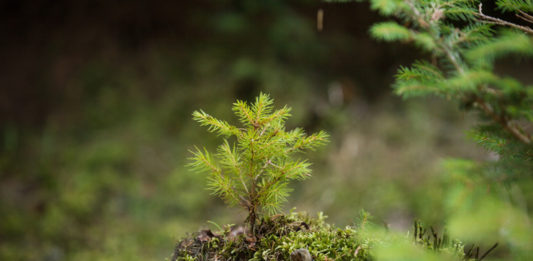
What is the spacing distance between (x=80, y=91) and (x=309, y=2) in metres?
3.95

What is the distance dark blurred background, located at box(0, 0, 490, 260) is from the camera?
4.28 meters

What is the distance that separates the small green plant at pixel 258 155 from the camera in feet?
4.20

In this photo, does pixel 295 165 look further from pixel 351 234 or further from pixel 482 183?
pixel 482 183

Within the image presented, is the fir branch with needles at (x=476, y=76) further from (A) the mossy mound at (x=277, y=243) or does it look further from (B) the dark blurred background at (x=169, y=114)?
(B) the dark blurred background at (x=169, y=114)

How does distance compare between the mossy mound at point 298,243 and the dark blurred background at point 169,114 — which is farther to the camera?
the dark blurred background at point 169,114

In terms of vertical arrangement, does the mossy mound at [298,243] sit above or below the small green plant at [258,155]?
below

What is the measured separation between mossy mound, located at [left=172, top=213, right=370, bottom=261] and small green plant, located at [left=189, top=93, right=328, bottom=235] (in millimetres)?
74

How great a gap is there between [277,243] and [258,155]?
0.38 metres

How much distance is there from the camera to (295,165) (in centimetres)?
133

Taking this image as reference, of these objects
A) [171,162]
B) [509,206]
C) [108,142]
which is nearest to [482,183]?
[509,206]

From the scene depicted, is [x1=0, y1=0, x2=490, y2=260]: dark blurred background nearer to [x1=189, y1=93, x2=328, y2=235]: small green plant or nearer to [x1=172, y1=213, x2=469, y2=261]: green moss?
[x1=172, y1=213, x2=469, y2=261]: green moss

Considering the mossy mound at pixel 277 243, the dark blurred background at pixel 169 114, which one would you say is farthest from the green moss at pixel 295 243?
the dark blurred background at pixel 169 114

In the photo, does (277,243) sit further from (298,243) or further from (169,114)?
(169,114)

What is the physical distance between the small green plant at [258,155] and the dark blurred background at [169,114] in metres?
2.90
